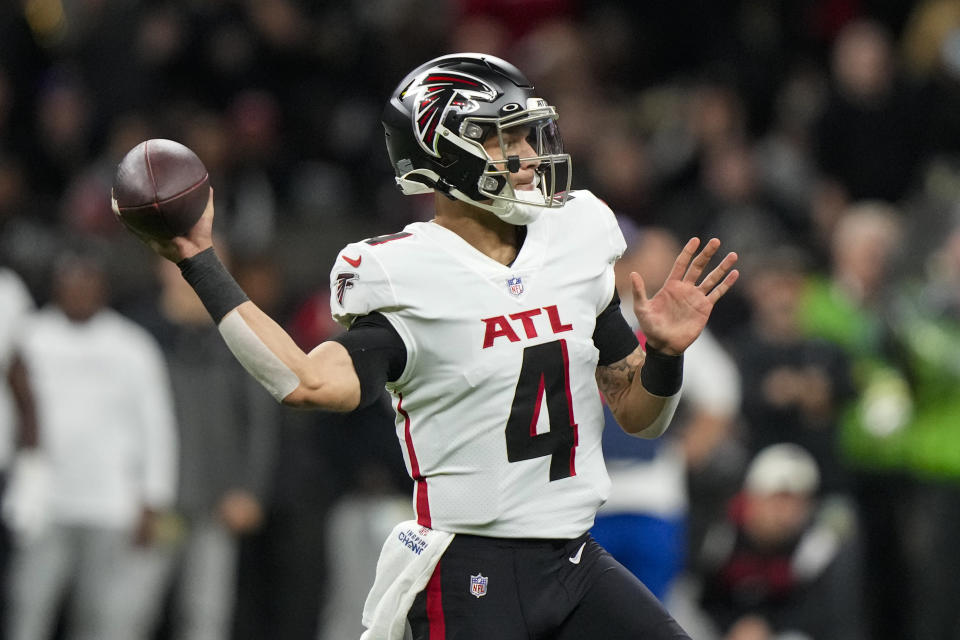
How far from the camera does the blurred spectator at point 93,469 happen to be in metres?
7.63

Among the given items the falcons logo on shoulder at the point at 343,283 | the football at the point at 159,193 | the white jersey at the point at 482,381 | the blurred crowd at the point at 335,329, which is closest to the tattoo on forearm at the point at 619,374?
the white jersey at the point at 482,381

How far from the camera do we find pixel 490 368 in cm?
370

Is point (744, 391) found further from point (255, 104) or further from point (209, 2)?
point (209, 2)

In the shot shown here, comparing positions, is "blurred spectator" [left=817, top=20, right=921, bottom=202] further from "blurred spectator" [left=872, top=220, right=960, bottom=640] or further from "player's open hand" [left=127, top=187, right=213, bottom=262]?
"player's open hand" [left=127, top=187, right=213, bottom=262]

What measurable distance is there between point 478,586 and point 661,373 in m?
0.66

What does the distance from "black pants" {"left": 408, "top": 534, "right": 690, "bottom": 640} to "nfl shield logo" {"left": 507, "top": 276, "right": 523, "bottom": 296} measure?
0.56 m

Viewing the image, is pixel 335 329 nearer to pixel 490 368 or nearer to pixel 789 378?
pixel 789 378

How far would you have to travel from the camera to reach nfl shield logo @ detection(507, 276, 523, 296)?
3.77 m

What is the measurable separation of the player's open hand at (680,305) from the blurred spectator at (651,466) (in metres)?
2.37

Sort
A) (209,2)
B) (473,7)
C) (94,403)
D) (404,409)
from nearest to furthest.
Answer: (404,409) → (94,403) → (209,2) → (473,7)

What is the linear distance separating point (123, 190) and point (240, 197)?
593 centimetres

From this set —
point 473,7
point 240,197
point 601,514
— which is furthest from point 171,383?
point 473,7

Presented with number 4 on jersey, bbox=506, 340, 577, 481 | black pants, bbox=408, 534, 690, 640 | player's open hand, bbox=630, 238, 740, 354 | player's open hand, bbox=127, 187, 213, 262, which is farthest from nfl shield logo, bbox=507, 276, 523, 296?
player's open hand, bbox=127, 187, 213, 262

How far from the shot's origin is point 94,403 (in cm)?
780
